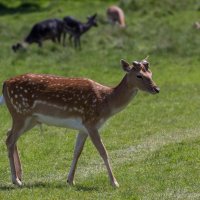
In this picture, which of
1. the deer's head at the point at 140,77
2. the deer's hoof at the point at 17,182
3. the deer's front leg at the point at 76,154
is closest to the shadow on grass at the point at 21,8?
the deer's front leg at the point at 76,154

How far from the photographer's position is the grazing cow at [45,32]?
100 ft

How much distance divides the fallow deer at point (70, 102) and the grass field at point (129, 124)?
64 cm

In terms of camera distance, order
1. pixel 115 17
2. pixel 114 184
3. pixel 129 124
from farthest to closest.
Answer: pixel 115 17 → pixel 129 124 → pixel 114 184

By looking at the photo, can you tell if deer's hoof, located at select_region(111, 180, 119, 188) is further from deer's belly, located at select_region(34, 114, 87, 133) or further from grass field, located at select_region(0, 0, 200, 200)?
deer's belly, located at select_region(34, 114, 87, 133)

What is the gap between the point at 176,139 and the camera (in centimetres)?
1481

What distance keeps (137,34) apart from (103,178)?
18967mm

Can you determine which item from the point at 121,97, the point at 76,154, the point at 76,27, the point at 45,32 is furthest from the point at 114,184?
the point at 76,27

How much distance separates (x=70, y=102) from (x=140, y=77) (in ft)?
3.21

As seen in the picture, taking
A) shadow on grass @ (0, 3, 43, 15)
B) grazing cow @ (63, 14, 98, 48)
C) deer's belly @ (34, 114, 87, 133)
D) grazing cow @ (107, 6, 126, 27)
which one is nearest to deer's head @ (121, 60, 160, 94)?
deer's belly @ (34, 114, 87, 133)

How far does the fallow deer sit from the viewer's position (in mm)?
11594

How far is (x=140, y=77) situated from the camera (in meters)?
11.6

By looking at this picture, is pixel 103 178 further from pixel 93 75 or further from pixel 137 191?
pixel 93 75

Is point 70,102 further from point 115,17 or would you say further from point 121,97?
point 115,17

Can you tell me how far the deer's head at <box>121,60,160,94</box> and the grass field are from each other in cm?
121
